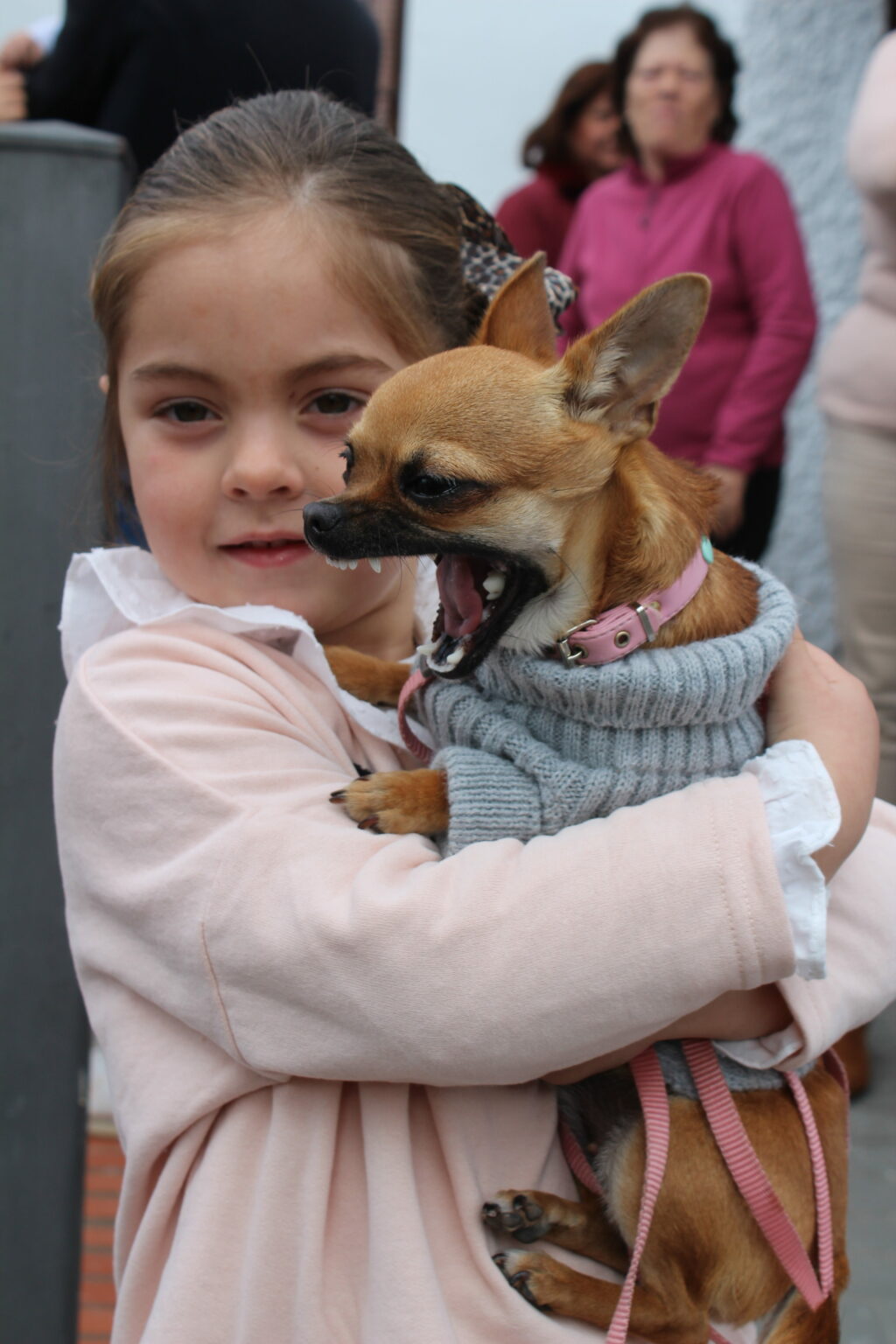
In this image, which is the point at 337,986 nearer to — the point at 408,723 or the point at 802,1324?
the point at 408,723

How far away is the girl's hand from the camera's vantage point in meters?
1.23

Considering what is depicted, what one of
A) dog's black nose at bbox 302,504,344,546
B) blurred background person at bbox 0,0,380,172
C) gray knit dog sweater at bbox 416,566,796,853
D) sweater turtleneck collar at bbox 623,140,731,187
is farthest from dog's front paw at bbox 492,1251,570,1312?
sweater turtleneck collar at bbox 623,140,731,187

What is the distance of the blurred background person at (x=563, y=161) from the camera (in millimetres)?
4160

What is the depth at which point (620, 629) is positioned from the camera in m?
1.29

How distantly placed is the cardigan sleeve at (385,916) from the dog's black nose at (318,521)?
220 mm

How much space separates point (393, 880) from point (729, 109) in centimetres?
330

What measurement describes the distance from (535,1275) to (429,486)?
809 millimetres

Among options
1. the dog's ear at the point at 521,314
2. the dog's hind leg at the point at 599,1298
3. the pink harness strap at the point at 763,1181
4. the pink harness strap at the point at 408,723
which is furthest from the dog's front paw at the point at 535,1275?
the dog's ear at the point at 521,314

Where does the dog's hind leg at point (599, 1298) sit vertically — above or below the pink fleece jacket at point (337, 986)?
below

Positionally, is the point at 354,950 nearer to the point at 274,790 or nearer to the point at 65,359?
the point at 274,790

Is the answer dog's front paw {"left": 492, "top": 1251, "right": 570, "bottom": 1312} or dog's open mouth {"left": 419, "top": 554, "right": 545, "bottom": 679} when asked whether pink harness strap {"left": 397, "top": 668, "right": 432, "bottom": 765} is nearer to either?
dog's open mouth {"left": 419, "top": 554, "right": 545, "bottom": 679}

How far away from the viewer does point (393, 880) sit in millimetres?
1140

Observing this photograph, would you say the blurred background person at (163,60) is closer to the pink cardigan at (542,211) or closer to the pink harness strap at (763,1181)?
the pink cardigan at (542,211)

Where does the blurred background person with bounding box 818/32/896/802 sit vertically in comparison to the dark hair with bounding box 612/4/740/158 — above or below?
below
